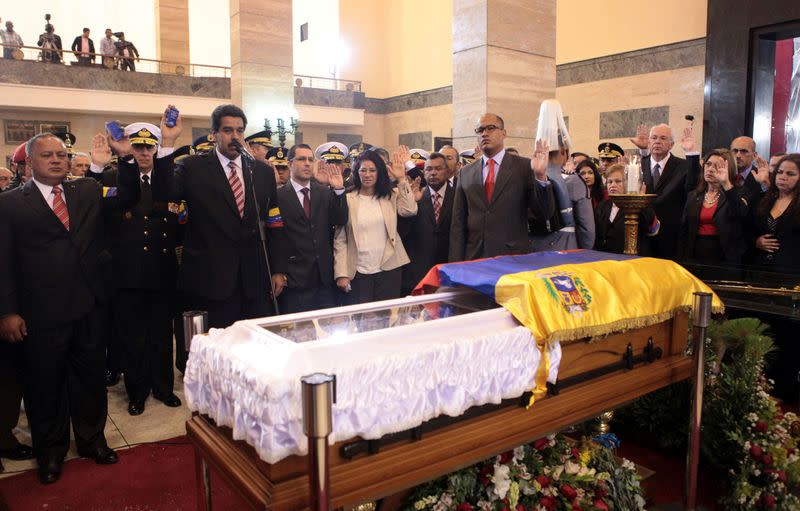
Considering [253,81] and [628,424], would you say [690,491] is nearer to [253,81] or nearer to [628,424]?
[628,424]

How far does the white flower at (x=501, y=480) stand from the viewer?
2141 millimetres

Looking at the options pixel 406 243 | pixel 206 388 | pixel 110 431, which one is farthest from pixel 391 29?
pixel 206 388

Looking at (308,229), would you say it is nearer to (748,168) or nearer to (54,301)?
(54,301)

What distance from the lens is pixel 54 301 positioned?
122 inches

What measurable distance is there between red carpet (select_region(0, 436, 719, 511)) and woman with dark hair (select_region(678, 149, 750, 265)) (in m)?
1.90

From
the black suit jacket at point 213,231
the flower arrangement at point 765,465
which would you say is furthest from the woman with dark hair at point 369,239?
the flower arrangement at point 765,465

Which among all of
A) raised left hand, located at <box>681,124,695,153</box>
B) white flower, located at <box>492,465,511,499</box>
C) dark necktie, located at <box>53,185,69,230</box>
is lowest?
white flower, located at <box>492,465,511,499</box>

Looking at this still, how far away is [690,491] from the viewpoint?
102 inches

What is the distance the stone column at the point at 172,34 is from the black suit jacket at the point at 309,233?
14.4 metres

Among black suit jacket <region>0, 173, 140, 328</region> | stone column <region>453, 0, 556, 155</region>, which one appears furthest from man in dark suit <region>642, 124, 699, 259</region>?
black suit jacket <region>0, 173, 140, 328</region>

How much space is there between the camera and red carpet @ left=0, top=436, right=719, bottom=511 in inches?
112

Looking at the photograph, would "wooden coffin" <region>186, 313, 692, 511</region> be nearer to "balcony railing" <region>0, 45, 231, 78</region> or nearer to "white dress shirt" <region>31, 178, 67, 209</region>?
"white dress shirt" <region>31, 178, 67, 209</region>

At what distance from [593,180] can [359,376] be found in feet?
12.9

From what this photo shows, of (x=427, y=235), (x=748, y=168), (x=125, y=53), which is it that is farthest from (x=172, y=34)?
(x=748, y=168)
